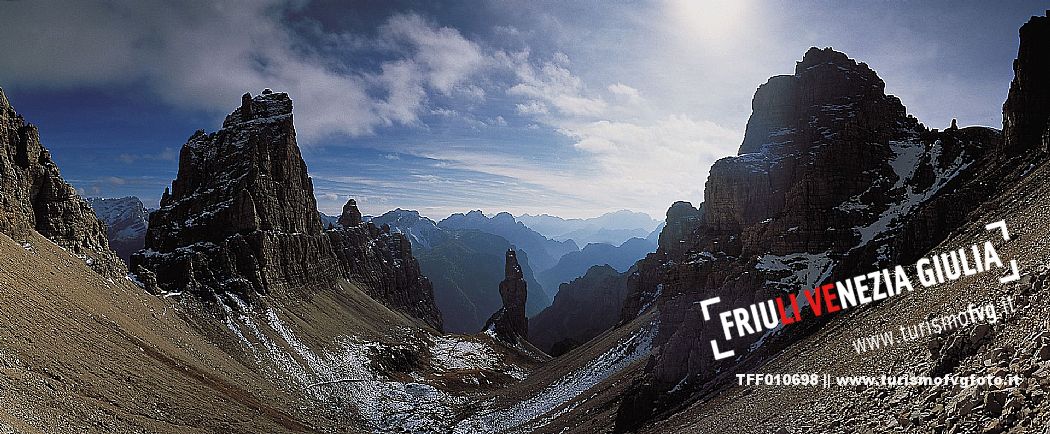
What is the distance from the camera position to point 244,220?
4126 inches

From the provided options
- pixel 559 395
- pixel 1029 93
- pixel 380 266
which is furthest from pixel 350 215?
pixel 1029 93

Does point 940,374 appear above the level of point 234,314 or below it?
below

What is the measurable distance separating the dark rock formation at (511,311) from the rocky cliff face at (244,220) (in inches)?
1794

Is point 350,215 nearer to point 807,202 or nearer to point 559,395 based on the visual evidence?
point 559,395

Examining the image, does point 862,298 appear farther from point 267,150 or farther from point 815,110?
point 267,150

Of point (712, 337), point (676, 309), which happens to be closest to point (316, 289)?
point (676, 309)

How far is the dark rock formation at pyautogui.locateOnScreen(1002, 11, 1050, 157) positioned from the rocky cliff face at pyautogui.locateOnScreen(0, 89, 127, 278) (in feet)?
337

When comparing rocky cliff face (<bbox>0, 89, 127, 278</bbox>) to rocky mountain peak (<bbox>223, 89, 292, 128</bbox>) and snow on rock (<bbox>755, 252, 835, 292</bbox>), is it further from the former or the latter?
snow on rock (<bbox>755, 252, 835, 292</bbox>)

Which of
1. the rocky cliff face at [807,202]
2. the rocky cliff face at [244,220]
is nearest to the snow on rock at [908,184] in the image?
the rocky cliff face at [807,202]

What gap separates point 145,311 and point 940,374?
261 ft

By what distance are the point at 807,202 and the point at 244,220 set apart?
98994 mm

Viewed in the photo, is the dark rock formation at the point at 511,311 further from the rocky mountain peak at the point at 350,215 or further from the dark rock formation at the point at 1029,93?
the dark rock formation at the point at 1029,93

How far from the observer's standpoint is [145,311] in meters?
66.8

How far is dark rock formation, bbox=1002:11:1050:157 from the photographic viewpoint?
4800 cm
